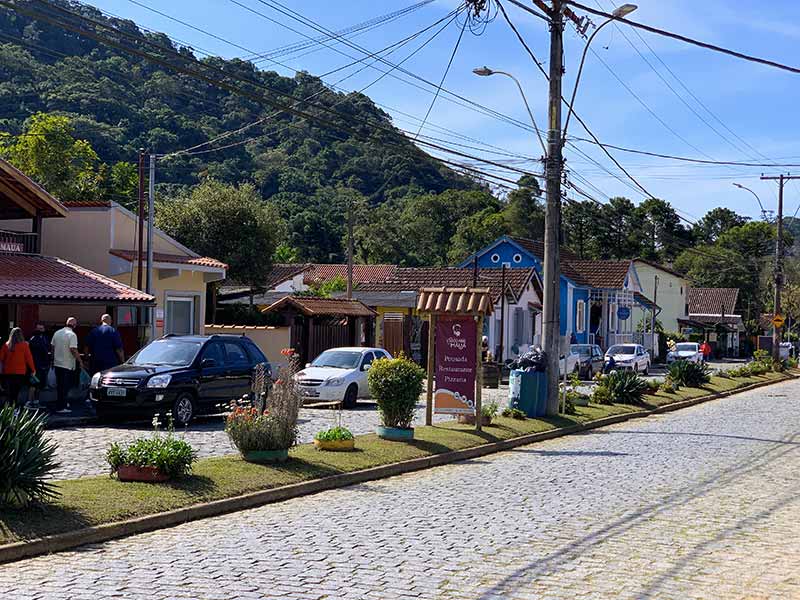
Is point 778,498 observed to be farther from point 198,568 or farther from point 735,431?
point 735,431

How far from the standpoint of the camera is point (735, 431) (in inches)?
843

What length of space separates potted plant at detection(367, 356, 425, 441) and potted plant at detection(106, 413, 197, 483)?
5.44 m

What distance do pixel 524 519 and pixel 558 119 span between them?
13.0 m

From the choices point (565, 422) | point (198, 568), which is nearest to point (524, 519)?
point (198, 568)

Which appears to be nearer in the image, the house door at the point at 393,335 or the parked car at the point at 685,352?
the house door at the point at 393,335

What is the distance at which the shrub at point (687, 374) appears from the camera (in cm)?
3506

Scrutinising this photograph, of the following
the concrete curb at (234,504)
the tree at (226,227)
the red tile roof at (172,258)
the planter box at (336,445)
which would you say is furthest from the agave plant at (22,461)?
the tree at (226,227)

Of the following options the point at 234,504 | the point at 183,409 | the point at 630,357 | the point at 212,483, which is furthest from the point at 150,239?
the point at 630,357

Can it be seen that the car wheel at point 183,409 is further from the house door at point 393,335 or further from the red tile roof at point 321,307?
the house door at point 393,335

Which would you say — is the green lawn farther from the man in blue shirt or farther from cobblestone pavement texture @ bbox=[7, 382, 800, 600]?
the man in blue shirt

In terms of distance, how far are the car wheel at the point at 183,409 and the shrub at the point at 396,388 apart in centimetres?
374

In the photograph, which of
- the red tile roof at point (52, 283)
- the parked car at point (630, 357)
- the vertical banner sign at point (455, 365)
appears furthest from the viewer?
the parked car at point (630, 357)

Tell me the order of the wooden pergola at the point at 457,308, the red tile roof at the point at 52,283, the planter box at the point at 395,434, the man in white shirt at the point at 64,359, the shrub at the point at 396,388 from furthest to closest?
the red tile roof at the point at 52,283, the man in white shirt at the point at 64,359, the wooden pergola at the point at 457,308, the planter box at the point at 395,434, the shrub at the point at 396,388

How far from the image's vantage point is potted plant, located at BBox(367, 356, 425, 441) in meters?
16.6
